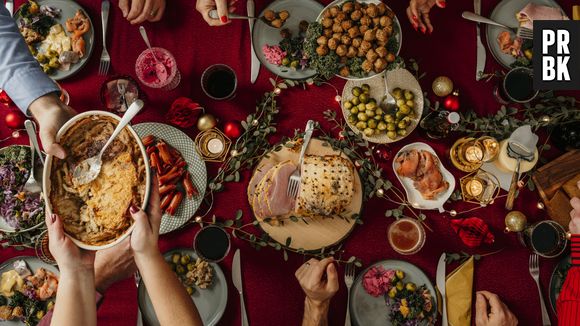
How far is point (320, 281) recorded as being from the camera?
6.12 feet

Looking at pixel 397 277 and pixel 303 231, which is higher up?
pixel 303 231

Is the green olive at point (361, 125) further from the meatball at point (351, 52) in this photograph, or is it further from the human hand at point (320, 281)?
the human hand at point (320, 281)

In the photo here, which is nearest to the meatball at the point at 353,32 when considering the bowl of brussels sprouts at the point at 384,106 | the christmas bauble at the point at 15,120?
the bowl of brussels sprouts at the point at 384,106

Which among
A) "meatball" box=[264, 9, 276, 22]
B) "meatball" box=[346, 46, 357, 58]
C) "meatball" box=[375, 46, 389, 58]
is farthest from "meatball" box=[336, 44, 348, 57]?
"meatball" box=[264, 9, 276, 22]

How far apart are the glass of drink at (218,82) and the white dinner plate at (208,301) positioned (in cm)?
73

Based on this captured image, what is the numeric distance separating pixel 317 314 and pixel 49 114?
134 cm

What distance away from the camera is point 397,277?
6.43 feet

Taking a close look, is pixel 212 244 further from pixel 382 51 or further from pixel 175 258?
pixel 382 51

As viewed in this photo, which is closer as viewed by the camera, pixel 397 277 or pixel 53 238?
pixel 53 238

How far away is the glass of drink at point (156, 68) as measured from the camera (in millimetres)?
1953

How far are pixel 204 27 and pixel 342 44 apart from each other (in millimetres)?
717

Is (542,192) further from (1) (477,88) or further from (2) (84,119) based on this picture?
(2) (84,119)

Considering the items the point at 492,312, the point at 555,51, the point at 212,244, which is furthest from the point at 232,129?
the point at 555,51

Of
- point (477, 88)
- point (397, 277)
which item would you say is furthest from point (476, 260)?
point (477, 88)
